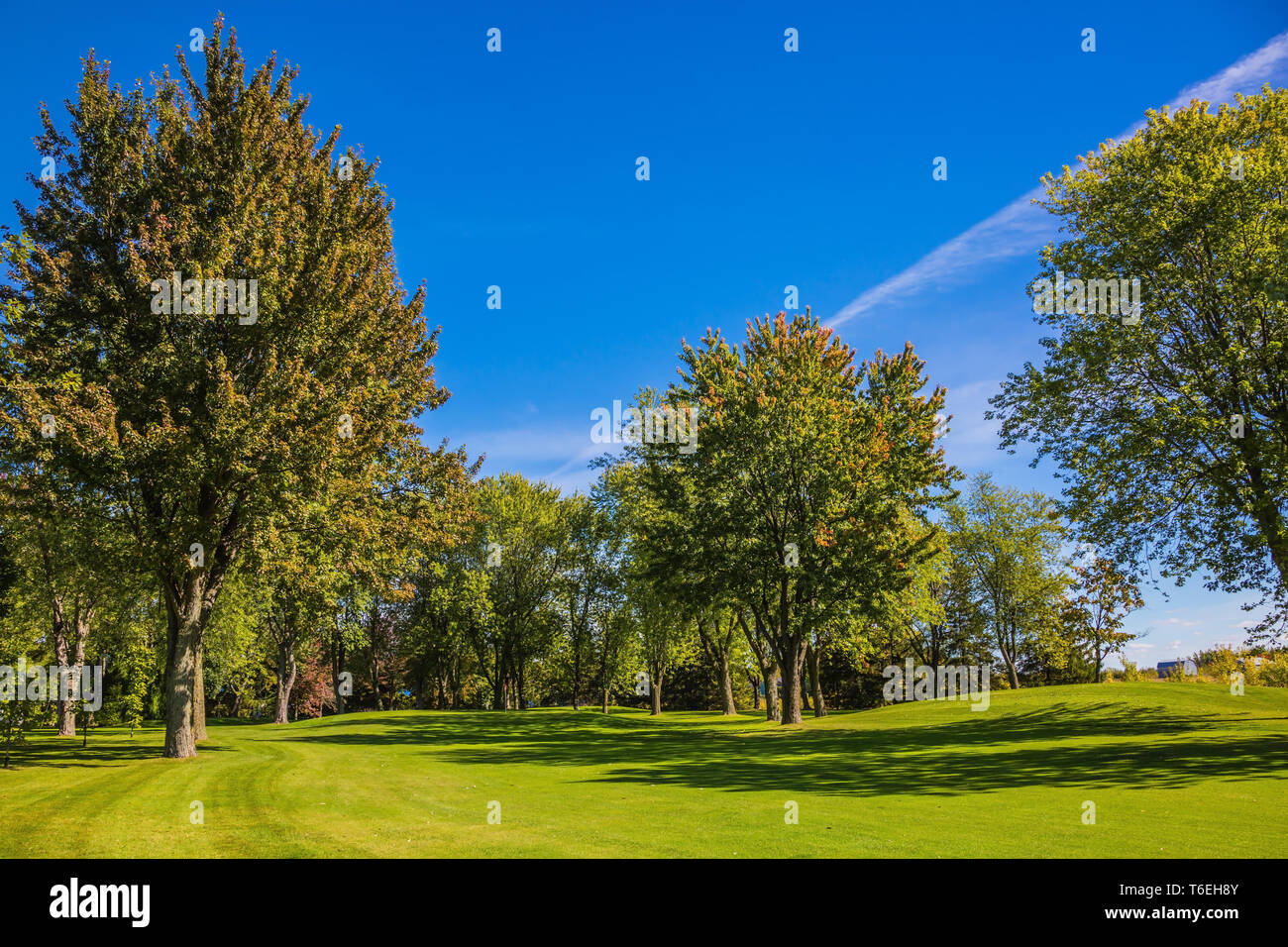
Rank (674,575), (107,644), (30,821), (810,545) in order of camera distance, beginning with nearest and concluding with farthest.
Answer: (30,821) < (810,545) < (674,575) < (107,644)

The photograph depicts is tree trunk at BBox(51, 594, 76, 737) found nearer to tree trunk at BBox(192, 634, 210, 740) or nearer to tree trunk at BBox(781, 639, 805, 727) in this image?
tree trunk at BBox(192, 634, 210, 740)

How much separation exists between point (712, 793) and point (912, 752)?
13.0 m

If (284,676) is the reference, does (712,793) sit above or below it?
above

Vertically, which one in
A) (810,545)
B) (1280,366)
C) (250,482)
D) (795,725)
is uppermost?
(1280,366)

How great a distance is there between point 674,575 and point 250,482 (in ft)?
64.7

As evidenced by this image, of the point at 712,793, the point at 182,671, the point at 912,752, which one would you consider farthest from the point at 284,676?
the point at 712,793

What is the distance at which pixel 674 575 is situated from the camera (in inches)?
1380

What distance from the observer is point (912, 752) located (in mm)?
25281

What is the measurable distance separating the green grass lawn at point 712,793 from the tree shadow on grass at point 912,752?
0.13 m

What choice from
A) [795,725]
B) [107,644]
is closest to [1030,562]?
[795,725]

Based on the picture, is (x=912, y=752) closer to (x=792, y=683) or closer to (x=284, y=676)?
(x=792, y=683)

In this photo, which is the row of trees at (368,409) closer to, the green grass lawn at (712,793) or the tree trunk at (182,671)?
the tree trunk at (182,671)
